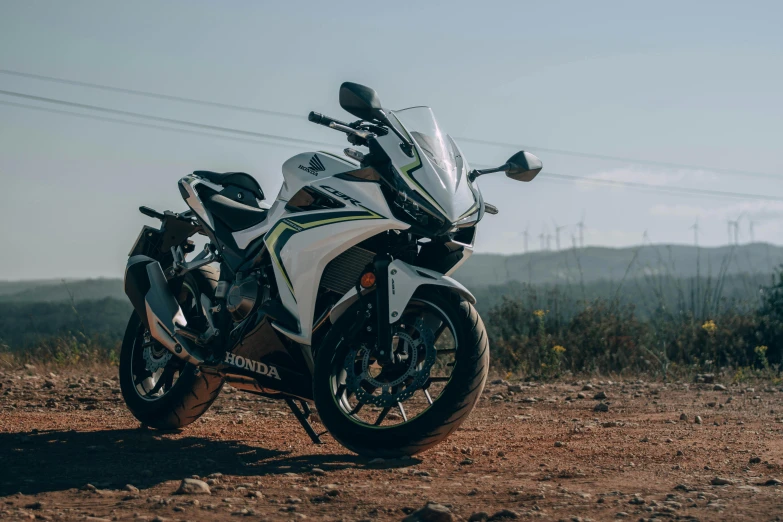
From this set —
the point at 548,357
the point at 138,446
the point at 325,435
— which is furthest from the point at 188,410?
the point at 548,357

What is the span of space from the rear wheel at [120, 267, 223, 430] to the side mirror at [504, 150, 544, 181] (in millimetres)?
2230

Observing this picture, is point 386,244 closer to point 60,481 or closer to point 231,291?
point 231,291

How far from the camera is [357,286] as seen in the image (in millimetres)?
4703

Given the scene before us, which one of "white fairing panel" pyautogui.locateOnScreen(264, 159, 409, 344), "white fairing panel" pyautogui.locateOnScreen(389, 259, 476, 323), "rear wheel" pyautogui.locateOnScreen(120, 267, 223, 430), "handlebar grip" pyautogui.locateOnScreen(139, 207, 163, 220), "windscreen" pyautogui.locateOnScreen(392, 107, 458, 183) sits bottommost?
"rear wheel" pyautogui.locateOnScreen(120, 267, 223, 430)

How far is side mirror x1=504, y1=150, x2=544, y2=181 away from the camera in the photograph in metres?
5.10

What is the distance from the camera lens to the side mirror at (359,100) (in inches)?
182

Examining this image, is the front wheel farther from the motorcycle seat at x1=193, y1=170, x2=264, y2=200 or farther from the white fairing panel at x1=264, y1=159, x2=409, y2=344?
the motorcycle seat at x1=193, y1=170, x2=264, y2=200

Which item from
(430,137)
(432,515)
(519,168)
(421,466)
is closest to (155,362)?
(421,466)

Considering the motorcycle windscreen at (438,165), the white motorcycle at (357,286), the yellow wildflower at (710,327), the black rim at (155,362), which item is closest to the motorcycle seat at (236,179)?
the white motorcycle at (357,286)

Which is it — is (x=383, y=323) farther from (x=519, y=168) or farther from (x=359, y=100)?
(x=519, y=168)

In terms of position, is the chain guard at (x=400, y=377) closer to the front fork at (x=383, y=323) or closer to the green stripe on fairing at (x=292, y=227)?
the front fork at (x=383, y=323)

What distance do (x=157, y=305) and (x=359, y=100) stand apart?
215 cm

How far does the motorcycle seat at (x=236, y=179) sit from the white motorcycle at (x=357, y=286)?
0.64ft

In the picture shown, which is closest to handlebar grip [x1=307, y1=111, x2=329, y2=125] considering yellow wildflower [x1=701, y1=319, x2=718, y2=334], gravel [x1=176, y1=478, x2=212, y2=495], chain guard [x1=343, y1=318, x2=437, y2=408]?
chain guard [x1=343, y1=318, x2=437, y2=408]
